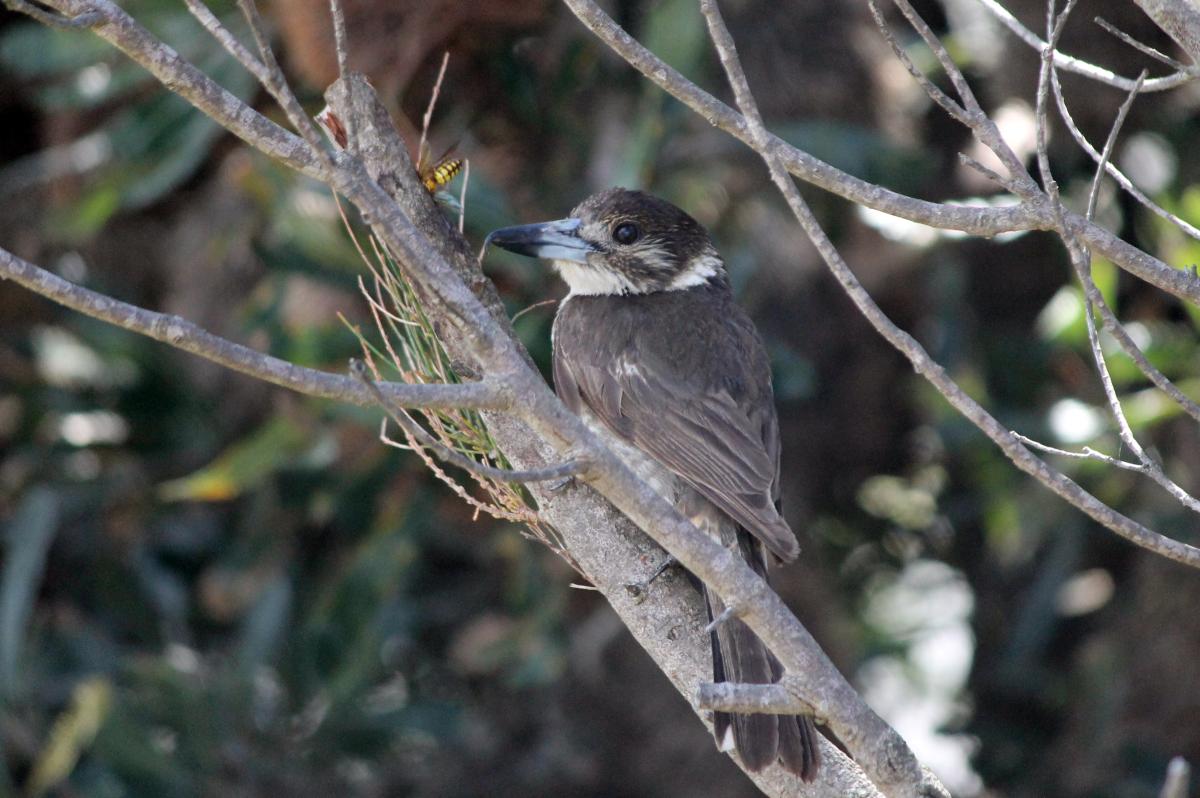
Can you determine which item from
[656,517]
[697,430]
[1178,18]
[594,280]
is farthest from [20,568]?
[1178,18]

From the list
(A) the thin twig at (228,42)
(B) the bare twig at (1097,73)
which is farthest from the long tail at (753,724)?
(A) the thin twig at (228,42)

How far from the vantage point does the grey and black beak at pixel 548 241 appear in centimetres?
407

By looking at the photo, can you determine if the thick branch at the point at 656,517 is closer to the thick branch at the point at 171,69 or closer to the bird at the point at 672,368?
the thick branch at the point at 171,69

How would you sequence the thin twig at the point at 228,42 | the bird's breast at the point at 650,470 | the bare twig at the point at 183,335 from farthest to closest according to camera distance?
1. the bird's breast at the point at 650,470
2. the thin twig at the point at 228,42
3. the bare twig at the point at 183,335

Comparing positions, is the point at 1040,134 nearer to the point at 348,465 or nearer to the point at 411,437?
the point at 411,437

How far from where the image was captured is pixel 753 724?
9.37 ft

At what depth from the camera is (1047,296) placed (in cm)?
649

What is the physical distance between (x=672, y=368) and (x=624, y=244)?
56 centimetres

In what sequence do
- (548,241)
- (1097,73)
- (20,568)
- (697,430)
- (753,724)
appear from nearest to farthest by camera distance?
(1097,73), (753,724), (697,430), (548,241), (20,568)

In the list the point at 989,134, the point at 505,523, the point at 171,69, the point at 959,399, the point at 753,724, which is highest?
the point at 171,69

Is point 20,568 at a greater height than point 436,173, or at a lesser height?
lesser

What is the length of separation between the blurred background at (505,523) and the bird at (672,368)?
487 millimetres

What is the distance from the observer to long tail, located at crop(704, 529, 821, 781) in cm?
276

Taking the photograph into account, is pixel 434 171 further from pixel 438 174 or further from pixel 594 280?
pixel 594 280
